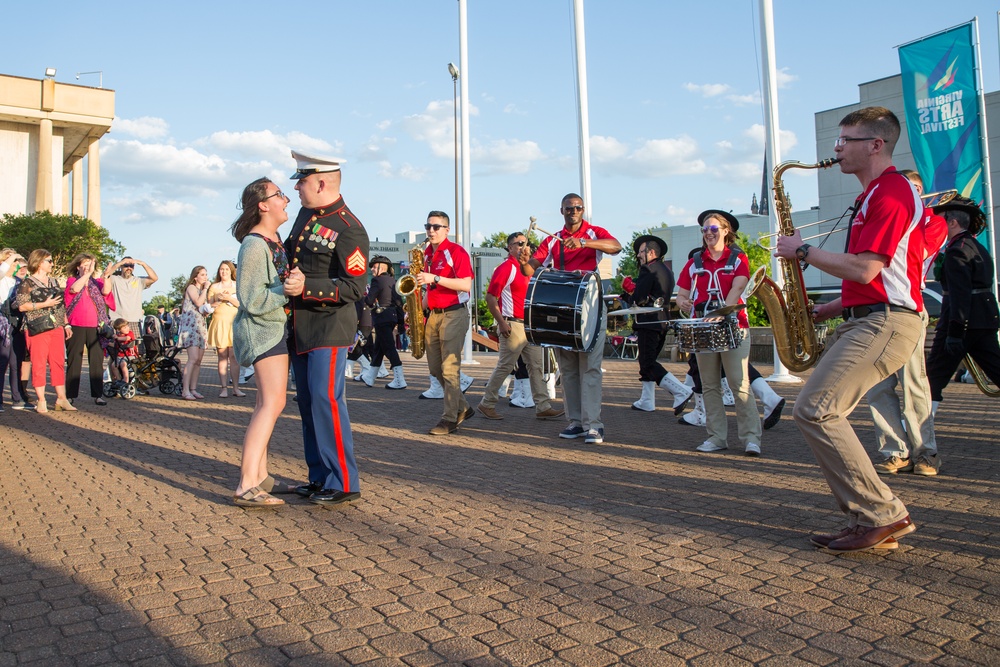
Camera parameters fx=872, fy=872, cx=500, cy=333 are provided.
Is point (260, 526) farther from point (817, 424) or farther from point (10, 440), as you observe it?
point (10, 440)

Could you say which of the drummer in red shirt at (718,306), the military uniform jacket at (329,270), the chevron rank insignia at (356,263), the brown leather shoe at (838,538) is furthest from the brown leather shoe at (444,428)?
the brown leather shoe at (838,538)

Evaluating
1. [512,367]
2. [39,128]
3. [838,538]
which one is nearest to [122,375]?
[512,367]

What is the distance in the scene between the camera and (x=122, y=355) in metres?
13.5

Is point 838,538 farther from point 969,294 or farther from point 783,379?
point 783,379

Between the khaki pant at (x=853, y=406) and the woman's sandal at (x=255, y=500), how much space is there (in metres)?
3.16

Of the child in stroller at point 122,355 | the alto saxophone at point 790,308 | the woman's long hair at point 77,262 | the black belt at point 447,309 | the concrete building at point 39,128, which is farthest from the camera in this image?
the concrete building at point 39,128

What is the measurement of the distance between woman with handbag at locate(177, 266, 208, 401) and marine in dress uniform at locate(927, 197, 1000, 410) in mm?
10012

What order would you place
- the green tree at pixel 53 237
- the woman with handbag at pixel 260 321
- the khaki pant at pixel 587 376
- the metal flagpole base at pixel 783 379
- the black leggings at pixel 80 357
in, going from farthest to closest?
1. the green tree at pixel 53 237
2. the metal flagpole base at pixel 783 379
3. the black leggings at pixel 80 357
4. the khaki pant at pixel 587 376
5. the woman with handbag at pixel 260 321

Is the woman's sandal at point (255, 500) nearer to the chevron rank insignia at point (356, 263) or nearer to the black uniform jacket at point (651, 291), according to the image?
the chevron rank insignia at point (356, 263)

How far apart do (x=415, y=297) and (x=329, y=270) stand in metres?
3.81

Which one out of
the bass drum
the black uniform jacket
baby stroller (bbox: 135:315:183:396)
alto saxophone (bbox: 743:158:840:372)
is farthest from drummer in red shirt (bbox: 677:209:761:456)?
baby stroller (bbox: 135:315:183:396)

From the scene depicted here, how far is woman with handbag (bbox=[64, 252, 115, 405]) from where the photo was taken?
11.6 metres

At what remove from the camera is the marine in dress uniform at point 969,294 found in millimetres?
7004

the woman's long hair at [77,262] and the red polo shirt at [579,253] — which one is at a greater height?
the woman's long hair at [77,262]
